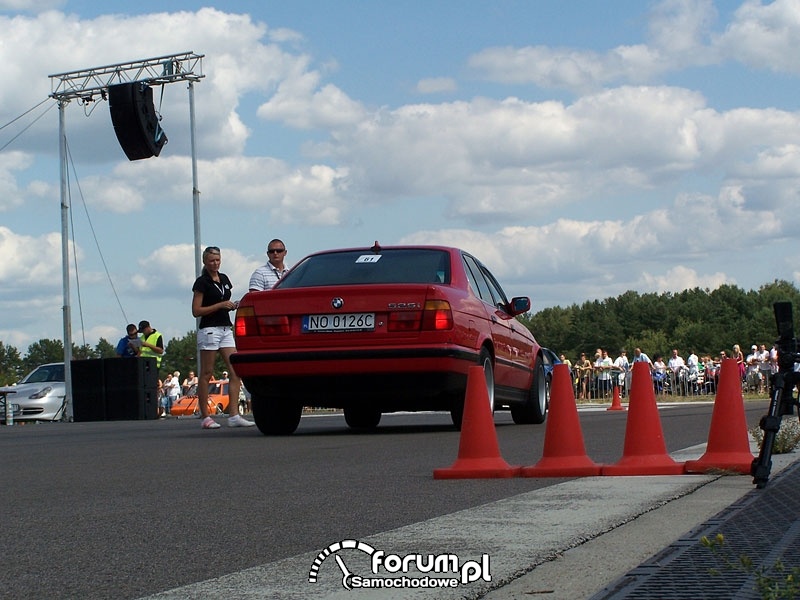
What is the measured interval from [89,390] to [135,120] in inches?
289

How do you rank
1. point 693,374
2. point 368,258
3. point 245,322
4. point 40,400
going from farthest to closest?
point 693,374 < point 40,400 < point 368,258 < point 245,322

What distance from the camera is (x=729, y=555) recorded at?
402 centimetres

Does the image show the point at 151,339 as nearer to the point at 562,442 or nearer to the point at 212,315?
the point at 212,315

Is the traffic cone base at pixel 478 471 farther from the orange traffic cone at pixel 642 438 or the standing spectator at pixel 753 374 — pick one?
the standing spectator at pixel 753 374

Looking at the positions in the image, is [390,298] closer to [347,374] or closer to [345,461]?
[347,374]

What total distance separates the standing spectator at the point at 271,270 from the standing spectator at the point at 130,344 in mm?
10791

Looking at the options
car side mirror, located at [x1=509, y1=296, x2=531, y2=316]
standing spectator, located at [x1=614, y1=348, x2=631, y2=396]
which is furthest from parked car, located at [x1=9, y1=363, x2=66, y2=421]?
standing spectator, located at [x1=614, y1=348, x2=631, y2=396]

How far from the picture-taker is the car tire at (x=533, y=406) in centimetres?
1366

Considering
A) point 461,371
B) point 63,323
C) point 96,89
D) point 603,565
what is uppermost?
point 96,89

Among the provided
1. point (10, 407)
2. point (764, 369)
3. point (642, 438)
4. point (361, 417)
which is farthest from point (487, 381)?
point (764, 369)

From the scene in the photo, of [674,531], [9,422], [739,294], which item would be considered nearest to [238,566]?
[674,531]

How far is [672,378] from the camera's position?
127 feet

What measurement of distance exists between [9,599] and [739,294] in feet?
488

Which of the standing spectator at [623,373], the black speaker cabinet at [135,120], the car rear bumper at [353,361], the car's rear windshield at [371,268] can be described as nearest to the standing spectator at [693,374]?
the standing spectator at [623,373]
